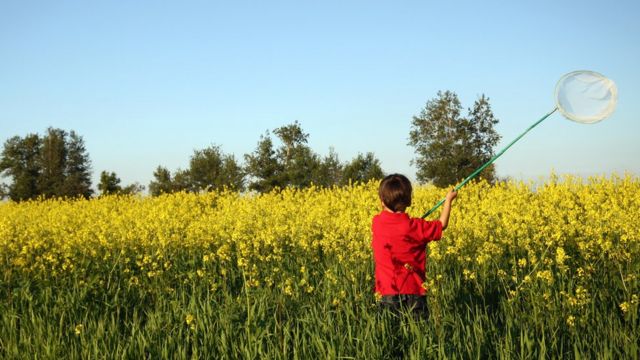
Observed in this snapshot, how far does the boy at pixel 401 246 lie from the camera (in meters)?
4.77

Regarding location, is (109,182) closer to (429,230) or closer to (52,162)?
(52,162)

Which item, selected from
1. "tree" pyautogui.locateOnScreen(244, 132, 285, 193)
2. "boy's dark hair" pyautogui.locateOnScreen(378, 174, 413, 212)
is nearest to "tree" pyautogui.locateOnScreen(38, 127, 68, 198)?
"tree" pyautogui.locateOnScreen(244, 132, 285, 193)

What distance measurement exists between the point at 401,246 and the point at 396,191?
463 millimetres

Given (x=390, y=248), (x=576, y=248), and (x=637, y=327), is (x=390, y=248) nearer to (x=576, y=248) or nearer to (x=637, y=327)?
(x=637, y=327)

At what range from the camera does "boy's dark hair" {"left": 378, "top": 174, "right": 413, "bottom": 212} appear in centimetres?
483

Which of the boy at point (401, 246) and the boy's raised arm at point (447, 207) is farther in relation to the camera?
the boy at point (401, 246)

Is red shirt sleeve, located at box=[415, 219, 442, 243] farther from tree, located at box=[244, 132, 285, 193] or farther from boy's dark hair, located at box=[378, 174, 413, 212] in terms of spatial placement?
tree, located at box=[244, 132, 285, 193]

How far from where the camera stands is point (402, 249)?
480 centimetres

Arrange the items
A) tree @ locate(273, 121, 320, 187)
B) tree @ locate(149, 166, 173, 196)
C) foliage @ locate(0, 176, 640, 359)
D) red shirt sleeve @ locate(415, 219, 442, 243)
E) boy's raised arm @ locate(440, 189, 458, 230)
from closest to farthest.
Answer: foliage @ locate(0, 176, 640, 359)
boy's raised arm @ locate(440, 189, 458, 230)
red shirt sleeve @ locate(415, 219, 442, 243)
tree @ locate(273, 121, 320, 187)
tree @ locate(149, 166, 173, 196)

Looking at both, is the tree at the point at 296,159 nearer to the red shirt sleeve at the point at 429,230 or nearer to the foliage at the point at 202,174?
the foliage at the point at 202,174

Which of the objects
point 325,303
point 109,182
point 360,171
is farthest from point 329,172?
point 325,303

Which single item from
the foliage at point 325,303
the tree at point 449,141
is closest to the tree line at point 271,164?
the tree at point 449,141

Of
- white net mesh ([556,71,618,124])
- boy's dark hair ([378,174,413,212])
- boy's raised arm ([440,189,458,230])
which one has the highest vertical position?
white net mesh ([556,71,618,124])

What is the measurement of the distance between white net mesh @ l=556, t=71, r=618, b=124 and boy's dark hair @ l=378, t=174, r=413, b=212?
146 centimetres
